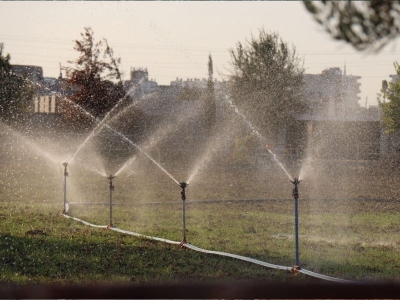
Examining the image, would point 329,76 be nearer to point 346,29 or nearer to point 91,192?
point 91,192

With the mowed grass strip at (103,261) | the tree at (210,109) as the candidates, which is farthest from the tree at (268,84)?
the mowed grass strip at (103,261)

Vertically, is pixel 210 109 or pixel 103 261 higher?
pixel 210 109

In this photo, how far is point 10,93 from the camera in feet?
107

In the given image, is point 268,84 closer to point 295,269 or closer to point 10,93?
point 10,93

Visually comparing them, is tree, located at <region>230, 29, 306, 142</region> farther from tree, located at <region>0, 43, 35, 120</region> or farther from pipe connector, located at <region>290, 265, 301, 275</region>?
pipe connector, located at <region>290, 265, 301, 275</region>

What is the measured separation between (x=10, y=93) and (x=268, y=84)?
12056 millimetres

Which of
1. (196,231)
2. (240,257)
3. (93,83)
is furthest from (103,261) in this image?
(93,83)

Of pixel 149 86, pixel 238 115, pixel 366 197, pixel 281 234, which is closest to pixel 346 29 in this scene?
pixel 281 234

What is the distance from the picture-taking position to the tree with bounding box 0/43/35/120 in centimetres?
3175

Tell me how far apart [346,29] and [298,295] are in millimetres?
5172

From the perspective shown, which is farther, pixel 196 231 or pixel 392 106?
pixel 392 106

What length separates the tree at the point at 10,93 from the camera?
104 ft

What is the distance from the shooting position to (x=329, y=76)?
186 feet

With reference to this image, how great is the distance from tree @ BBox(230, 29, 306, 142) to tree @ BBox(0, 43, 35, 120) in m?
9.97
